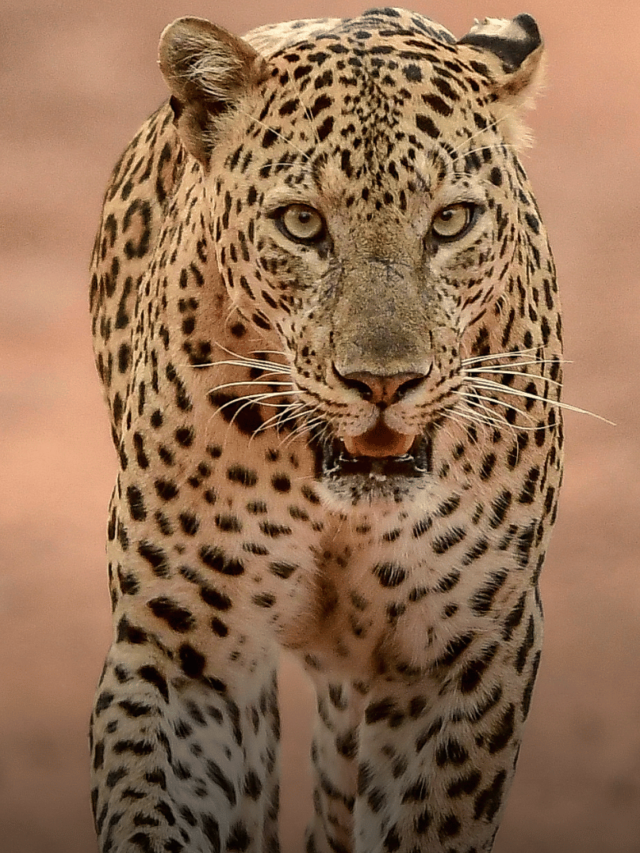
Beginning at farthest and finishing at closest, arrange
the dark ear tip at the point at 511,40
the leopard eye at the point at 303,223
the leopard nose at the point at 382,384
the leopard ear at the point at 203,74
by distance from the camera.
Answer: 1. the dark ear tip at the point at 511,40
2. the leopard ear at the point at 203,74
3. the leopard eye at the point at 303,223
4. the leopard nose at the point at 382,384

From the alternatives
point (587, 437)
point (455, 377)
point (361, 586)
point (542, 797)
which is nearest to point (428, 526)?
point (361, 586)

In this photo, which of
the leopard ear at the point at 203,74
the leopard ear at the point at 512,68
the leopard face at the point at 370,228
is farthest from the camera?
the leopard ear at the point at 512,68

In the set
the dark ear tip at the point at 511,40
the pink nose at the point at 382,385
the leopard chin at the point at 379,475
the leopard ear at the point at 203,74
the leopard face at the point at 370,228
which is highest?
the dark ear tip at the point at 511,40

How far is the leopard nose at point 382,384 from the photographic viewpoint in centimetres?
457

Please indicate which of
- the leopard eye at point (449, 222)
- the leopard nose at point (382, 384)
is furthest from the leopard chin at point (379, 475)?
the leopard eye at point (449, 222)

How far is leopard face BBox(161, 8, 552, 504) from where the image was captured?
4684 mm

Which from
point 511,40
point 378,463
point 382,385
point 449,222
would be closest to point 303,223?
point 449,222

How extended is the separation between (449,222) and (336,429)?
1.92 feet

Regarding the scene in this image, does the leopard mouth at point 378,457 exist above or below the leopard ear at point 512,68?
below

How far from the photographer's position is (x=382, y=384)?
4.58 meters

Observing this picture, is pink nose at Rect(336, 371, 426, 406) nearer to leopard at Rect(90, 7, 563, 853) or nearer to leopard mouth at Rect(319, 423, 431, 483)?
leopard at Rect(90, 7, 563, 853)

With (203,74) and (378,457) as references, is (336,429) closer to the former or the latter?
(378,457)

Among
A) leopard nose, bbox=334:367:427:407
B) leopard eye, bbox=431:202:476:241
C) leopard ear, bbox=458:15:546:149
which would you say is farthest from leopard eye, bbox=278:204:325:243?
leopard ear, bbox=458:15:546:149

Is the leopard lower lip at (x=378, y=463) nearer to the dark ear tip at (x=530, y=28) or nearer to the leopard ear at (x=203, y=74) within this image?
the leopard ear at (x=203, y=74)
